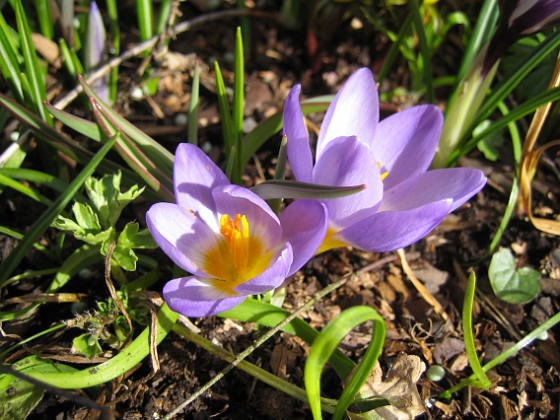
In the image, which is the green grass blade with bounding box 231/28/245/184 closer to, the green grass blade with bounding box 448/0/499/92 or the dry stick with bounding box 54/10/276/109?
the dry stick with bounding box 54/10/276/109

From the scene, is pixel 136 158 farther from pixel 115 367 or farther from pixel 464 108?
pixel 464 108

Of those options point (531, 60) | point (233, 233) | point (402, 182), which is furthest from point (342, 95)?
point (531, 60)

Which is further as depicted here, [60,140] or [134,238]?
[60,140]

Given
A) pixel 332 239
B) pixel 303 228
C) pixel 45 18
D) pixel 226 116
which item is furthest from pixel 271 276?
pixel 45 18

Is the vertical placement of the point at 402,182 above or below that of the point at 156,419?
above

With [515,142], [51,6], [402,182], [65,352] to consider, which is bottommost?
[65,352]

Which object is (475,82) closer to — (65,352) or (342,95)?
(342,95)
